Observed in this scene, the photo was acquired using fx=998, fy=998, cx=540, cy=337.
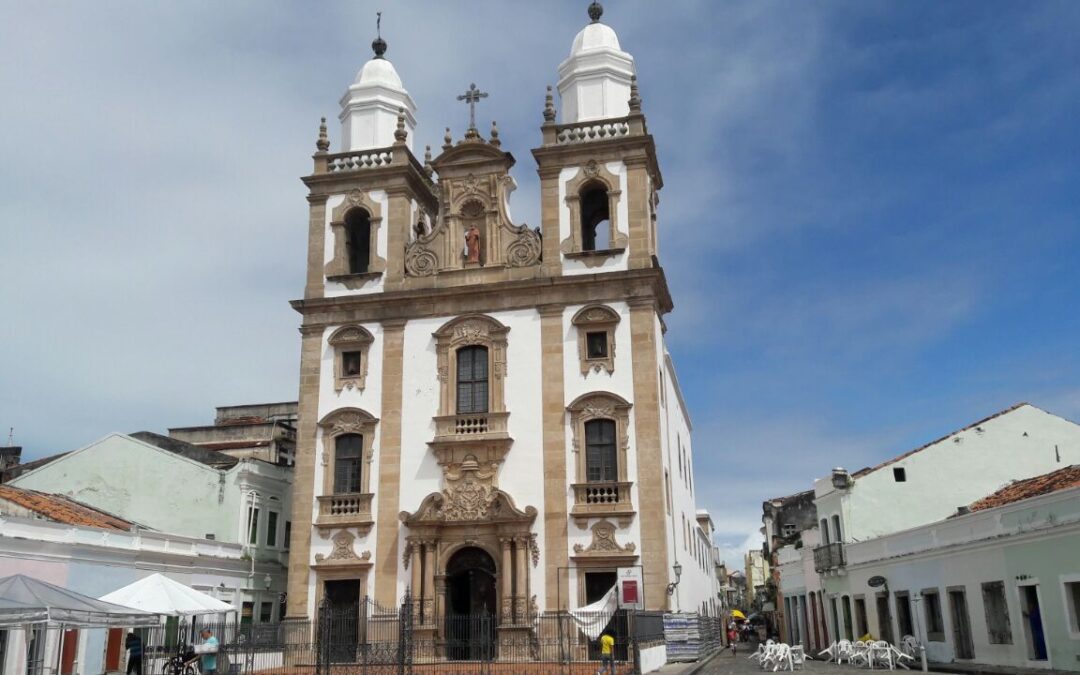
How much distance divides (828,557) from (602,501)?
33.2ft

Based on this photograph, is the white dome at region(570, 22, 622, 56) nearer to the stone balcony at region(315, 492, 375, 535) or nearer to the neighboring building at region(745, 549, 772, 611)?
the stone balcony at region(315, 492, 375, 535)

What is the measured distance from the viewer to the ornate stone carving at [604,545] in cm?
2628

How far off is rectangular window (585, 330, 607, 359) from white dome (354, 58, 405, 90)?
11892mm

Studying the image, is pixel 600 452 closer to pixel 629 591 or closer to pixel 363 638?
pixel 629 591

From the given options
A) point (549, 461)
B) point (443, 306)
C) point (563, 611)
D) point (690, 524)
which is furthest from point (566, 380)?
point (690, 524)

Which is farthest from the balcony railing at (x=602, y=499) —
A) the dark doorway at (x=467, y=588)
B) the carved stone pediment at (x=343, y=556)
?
the carved stone pediment at (x=343, y=556)

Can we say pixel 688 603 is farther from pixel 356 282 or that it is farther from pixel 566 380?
pixel 356 282

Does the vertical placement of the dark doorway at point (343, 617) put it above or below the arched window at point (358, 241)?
below

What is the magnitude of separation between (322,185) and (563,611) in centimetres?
1533

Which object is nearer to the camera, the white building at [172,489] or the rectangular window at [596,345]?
the rectangular window at [596,345]

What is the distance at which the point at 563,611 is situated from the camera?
1023 inches

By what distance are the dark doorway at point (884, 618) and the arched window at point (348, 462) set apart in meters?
15.4

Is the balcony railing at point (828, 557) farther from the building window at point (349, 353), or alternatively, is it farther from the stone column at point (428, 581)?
the building window at point (349, 353)

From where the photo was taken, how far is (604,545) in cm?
2642
